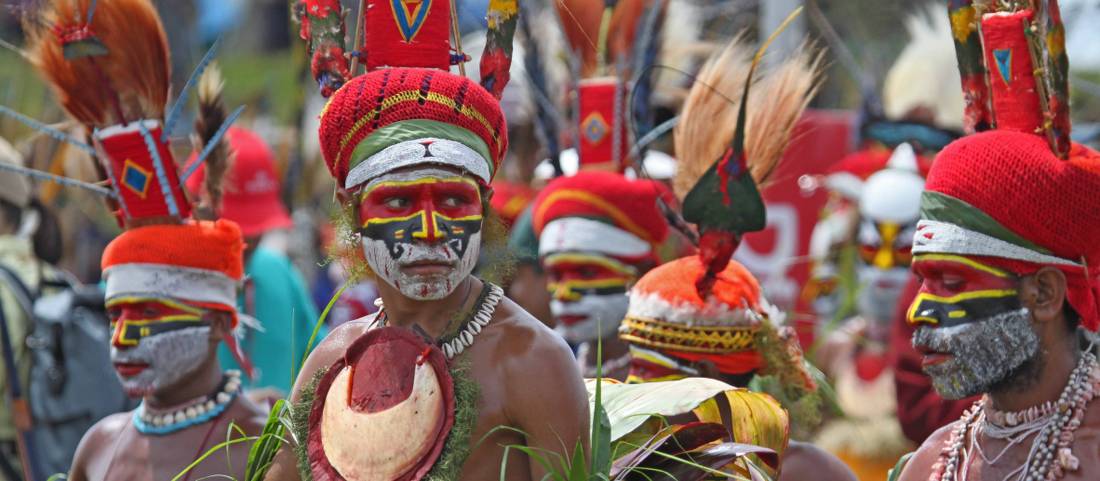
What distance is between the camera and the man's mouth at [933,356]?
12.6ft

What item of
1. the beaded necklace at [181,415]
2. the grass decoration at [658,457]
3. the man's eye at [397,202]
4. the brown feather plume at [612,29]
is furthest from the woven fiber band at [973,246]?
the brown feather plume at [612,29]

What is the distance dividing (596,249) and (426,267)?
285cm

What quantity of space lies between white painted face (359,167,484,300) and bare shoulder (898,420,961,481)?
133 centimetres

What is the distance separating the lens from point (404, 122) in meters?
3.60

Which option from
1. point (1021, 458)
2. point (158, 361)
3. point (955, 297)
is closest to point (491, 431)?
point (955, 297)

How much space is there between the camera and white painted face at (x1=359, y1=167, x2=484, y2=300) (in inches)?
140

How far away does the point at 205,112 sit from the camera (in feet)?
17.7

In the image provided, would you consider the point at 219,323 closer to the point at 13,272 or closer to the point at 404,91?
the point at 404,91

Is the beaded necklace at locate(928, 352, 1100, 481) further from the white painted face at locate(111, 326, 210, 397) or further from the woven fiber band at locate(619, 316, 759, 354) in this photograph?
the white painted face at locate(111, 326, 210, 397)

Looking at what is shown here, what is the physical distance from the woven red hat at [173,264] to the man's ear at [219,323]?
0.03m

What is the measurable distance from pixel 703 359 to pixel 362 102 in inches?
67.9

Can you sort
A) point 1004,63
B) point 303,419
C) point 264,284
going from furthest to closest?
point 264,284, point 1004,63, point 303,419

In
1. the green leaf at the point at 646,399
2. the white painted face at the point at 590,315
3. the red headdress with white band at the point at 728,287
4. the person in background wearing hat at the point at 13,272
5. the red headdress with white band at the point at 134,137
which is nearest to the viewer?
the green leaf at the point at 646,399

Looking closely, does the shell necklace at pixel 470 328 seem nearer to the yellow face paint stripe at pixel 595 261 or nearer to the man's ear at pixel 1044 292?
the man's ear at pixel 1044 292
